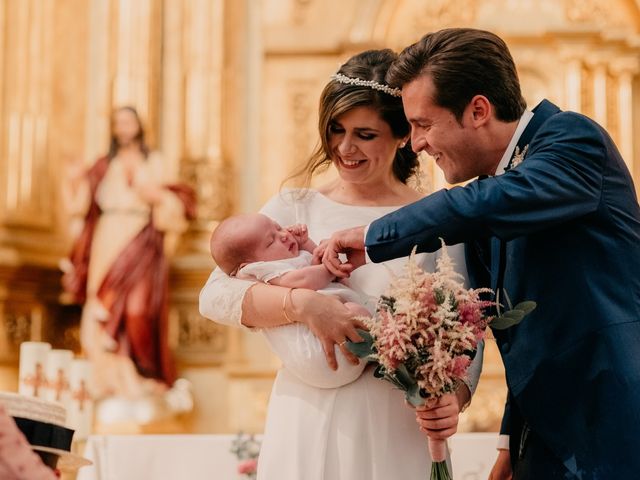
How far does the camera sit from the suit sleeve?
245 cm

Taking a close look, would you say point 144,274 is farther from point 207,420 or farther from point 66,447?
point 66,447

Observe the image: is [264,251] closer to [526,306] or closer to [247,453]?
[526,306]

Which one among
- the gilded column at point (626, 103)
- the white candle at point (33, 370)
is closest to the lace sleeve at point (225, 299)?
the white candle at point (33, 370)

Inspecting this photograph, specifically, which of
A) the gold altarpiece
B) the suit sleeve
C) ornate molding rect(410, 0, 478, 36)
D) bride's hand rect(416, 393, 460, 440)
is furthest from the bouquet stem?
ornate molding rect(410, 0, 478, 36)

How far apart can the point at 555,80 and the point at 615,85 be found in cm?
46

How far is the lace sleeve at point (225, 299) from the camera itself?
9.39ft

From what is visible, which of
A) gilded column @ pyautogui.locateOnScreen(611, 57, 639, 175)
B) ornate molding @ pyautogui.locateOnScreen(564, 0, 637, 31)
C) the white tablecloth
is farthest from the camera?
ornate molding @ pyautogui.locateOnScreen(564, 0, 637, 31)

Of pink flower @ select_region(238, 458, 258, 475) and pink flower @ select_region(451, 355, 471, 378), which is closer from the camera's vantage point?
pink flower @ select_region(451, 355, 471, 378)

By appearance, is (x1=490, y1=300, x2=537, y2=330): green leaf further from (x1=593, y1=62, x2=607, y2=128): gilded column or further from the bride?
(x1=593, y1=62, x2=607, y2=128): gilded column

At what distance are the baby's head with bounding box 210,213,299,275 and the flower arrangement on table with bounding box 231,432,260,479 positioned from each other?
39.0 inches

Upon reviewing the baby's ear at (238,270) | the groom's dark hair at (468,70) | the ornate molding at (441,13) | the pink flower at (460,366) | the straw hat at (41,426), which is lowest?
the straw hat at (41,426)

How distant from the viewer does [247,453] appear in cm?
377

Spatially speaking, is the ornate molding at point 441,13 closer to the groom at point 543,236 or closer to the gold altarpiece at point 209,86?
the gold altarpiece at point 209,86

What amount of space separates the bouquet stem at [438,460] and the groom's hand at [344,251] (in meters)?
0.43
